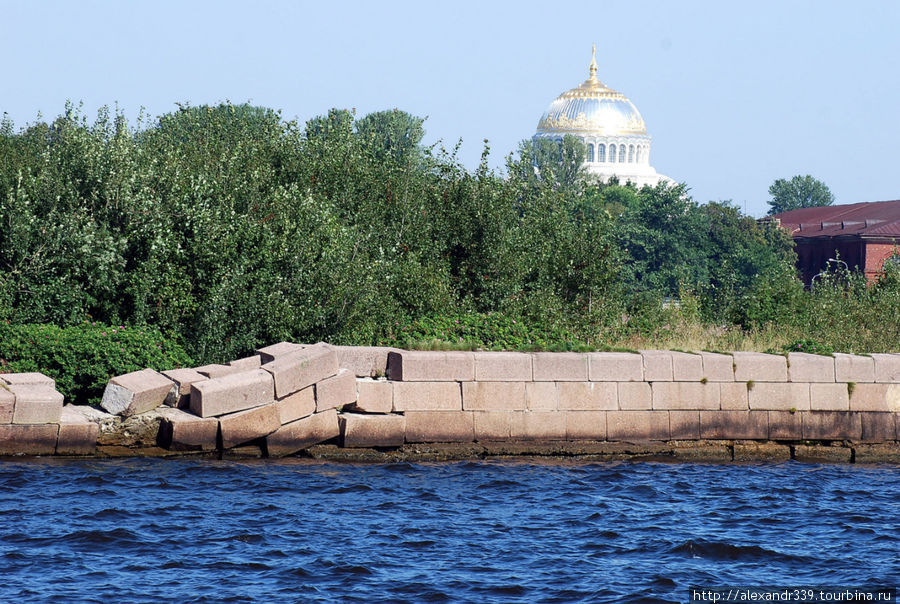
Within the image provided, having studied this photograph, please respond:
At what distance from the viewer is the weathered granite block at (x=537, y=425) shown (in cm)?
1562

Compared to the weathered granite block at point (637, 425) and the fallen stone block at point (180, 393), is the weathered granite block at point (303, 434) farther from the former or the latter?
the weathered granite block at point (637, 425)

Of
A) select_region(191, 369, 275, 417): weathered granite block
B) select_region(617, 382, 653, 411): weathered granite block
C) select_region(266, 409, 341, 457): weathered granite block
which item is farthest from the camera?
select_region(617, 382, 653, 411): weathered granite block

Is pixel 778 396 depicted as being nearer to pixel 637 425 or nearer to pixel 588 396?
pixel 637 425

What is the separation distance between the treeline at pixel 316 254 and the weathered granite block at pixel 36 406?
273 cm

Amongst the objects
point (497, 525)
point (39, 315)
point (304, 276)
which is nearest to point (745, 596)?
point (497, 525)

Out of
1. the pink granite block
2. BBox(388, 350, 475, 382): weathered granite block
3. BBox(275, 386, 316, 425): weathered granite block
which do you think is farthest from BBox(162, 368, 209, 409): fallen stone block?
the pink granite block

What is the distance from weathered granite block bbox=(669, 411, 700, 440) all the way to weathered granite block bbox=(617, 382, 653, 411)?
0.43 metres

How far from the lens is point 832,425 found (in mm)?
16469

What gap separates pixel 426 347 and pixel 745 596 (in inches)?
271

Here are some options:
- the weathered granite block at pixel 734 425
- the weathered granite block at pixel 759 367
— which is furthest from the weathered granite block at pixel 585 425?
the weathered granite block at pixel 759 367

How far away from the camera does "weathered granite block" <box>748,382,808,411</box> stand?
16.3 meters

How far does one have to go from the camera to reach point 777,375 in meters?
16.4

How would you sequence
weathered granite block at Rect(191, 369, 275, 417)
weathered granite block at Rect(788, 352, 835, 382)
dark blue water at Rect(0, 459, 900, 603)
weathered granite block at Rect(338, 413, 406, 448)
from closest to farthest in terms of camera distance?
dark blue water at Rect(0, 459, 900, 603) → weathered granite block at Rect(191, 369, 275, 417) → weathered granite block at Rect(338, 413, 406, 448) → weathered granite block at Rect(788, 352, 835, 382)

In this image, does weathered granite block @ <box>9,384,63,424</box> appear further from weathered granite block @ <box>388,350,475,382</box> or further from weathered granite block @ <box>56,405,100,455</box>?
weathered granite block @ <box>388,350,475,382</box>
